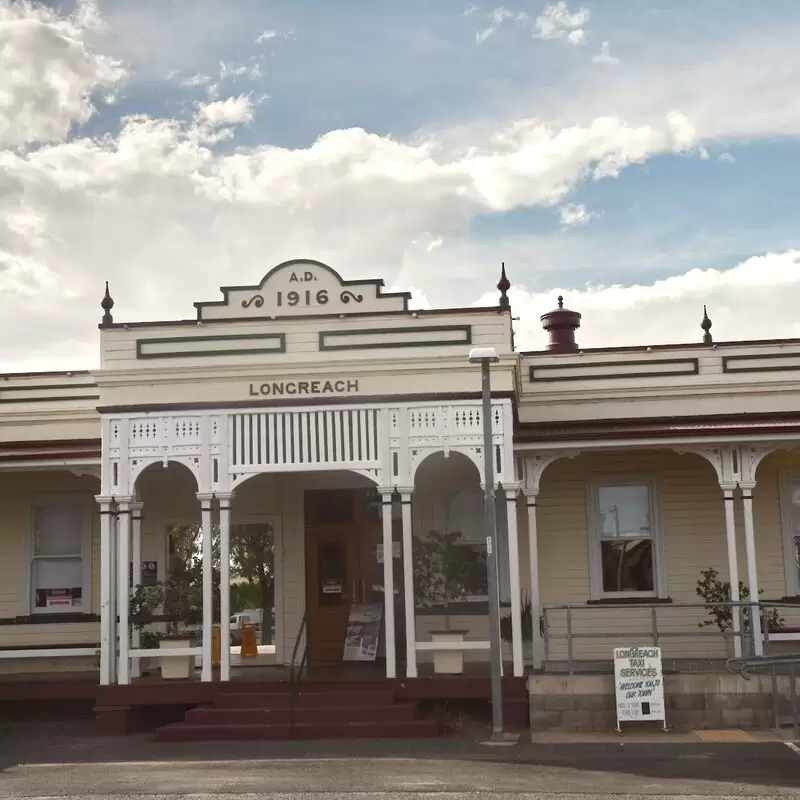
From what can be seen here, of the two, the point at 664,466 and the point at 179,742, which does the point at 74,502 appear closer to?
the point at 179,742

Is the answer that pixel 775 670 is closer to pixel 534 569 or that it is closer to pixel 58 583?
pixel 534 569

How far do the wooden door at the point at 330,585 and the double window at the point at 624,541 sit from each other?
11.7 ft

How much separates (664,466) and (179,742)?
806 centimetres

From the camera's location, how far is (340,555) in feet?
56.7

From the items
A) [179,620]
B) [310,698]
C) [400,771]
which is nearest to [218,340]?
[179,620]

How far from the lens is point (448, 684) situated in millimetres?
14188

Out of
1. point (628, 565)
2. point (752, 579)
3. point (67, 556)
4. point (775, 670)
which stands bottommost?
point (775, 670)

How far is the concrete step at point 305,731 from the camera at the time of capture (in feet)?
44.4

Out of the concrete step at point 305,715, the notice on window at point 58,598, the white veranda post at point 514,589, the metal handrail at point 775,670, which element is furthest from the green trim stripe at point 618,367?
the notice on window at point 58,598

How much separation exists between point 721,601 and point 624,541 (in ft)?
5.72

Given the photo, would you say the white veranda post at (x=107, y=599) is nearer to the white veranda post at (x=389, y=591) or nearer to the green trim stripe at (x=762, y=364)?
the white veranda post at (x=389, y=591)

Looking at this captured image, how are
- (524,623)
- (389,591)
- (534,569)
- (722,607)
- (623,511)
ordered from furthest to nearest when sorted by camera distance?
(623,511) < (524,623) < (722,607) < (534,569) < (389,591)

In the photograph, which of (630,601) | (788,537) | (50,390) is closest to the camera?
(630,601)

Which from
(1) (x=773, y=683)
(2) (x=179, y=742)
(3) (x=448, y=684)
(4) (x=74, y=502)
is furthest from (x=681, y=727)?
(4) (x=74, y=502)
